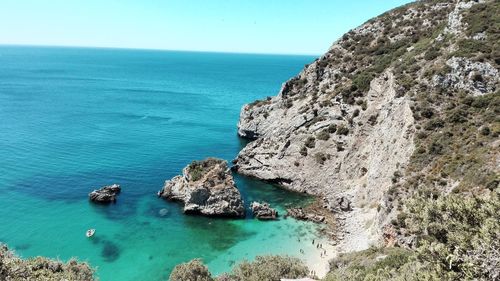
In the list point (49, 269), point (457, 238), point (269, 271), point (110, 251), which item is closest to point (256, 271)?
point (269, 271)

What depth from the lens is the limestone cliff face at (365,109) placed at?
48500 mm

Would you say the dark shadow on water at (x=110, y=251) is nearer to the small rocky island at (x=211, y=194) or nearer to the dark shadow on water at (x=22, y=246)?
the dark shadow on water at (x=22, y=246)

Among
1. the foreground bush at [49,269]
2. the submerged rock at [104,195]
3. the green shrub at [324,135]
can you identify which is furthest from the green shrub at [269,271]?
the green shrub at [324,135]

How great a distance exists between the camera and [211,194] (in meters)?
52.4

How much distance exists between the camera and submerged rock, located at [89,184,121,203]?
181ft

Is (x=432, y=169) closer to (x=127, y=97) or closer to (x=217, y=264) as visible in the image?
(x=217, y=264)

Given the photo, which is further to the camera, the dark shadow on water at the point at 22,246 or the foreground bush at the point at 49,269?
the dark shadow on water at the point at 22,246

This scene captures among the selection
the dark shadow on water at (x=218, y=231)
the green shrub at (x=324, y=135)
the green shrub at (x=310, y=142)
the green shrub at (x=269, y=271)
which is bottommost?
the dark shadow on water at (x=218, y=231)

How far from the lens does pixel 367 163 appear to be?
186 ft

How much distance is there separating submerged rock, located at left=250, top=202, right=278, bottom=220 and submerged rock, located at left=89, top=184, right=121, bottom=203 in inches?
802

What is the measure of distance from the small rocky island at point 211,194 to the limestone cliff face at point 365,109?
1226 centimetres

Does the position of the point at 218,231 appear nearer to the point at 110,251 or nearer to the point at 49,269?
the point at 110,251

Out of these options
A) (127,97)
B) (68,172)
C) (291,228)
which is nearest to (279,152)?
(291,228)

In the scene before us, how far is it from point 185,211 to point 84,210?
13.7 meters
